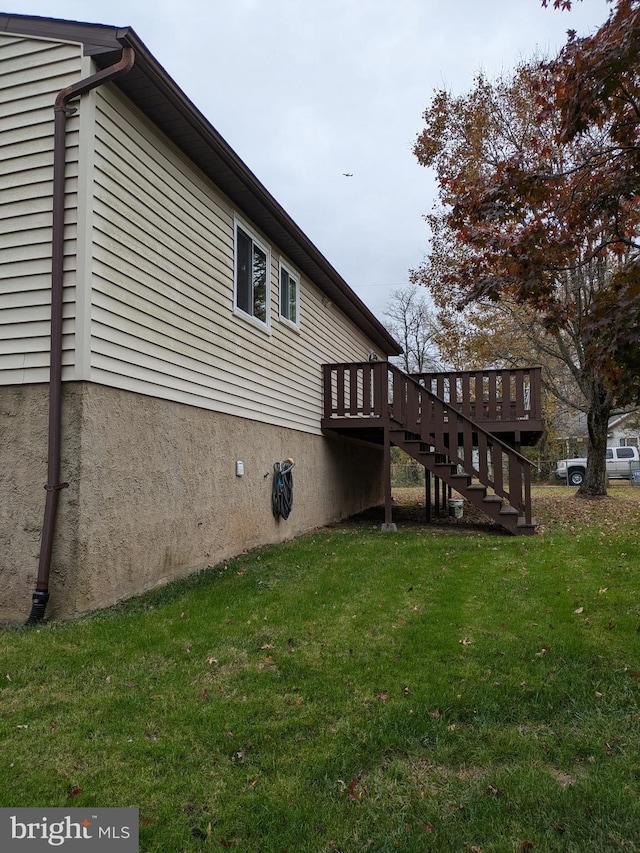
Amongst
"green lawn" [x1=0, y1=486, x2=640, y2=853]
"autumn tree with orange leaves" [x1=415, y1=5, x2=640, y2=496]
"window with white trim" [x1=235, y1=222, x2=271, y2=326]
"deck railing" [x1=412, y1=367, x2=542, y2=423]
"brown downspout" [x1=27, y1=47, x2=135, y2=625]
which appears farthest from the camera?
"deck railing" [x1=412, y1=367, x2=542, y2=423]

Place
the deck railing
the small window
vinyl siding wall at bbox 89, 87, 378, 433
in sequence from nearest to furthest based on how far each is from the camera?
vinyl siding wall at bbox 89, 87, 378, 433
the small window
the deck railing

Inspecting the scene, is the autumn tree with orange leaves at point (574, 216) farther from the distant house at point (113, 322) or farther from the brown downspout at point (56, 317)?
the brown downspout at point (56, 317)

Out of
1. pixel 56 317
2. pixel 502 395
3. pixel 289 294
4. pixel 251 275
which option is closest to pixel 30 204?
pixel 56 317

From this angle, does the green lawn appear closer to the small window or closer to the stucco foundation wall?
the stucco foundation wall

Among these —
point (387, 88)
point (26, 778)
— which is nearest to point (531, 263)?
point (26, 778)

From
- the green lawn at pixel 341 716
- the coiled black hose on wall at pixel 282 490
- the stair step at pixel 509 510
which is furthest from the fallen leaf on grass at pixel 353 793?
the stair step at pixel 509 510

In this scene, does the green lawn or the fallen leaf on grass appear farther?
the fallen leaf on grass

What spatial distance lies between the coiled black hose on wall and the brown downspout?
4156 millimetres

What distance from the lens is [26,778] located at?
2.51m

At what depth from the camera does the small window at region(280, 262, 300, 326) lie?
9.30 metres

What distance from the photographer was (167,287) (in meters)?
5.97

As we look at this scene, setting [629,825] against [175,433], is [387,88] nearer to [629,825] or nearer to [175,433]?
[175,433]

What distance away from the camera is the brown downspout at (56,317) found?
4523 mm

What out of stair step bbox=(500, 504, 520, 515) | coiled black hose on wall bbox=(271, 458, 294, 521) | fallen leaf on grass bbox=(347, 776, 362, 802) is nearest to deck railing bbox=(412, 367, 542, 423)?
stair step bbox=(500, 504, 520, 515)
